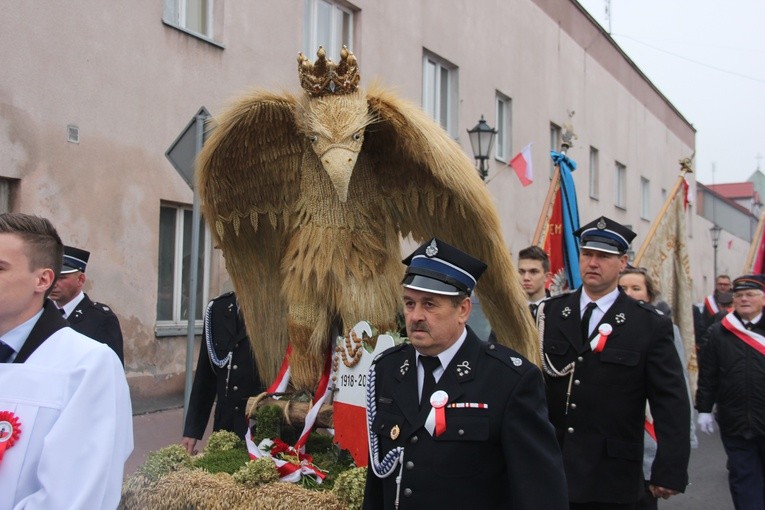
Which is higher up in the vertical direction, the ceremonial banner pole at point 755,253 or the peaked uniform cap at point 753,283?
the ceremonial banner pole at point 755,253

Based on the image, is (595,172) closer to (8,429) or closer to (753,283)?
(753,283)

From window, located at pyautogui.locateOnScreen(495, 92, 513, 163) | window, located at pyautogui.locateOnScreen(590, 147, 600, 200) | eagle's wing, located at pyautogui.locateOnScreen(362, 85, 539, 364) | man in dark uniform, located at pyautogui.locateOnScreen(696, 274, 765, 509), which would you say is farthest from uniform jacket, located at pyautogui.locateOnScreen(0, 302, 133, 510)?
window, located at pyautogui.locateOnScreen(590, 147, 600, 200)

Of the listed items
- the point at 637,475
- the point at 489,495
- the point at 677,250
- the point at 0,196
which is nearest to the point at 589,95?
the point at 677,250

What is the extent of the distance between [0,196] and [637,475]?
6308mm

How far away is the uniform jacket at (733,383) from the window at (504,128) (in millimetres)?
11256

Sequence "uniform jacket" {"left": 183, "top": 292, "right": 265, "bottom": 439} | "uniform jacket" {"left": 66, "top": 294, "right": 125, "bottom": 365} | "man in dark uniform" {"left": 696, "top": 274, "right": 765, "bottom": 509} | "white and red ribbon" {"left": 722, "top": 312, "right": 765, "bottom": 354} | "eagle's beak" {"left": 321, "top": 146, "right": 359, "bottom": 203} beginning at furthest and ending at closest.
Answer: "white and red ribbon" {"left": 722, "top": 312, "right": 765, "bottom": 354} < "man in dark uniform" {"left": 696, "top": 274, "right": 765, "bottom": 509} < "uniform jacket" {"left": 66, "top": 294, "right": 125, "bottom": 365} < "uniform jacket" {"left": 183, "top": 292, "right": 265, "bottom": 439} < "eagle's beak" {"left": 321, "top": 146, "right": 359, "bottom": 203}

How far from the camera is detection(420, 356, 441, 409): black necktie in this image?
106 inches

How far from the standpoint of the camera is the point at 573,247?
7.57 m

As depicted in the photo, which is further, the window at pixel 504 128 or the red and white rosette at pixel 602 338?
the window at pixel 504 128

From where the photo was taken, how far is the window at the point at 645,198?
87.6 feet

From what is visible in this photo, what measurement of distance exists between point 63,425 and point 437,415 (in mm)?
1069

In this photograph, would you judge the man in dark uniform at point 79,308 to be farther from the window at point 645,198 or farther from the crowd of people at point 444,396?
the window at point 645,198

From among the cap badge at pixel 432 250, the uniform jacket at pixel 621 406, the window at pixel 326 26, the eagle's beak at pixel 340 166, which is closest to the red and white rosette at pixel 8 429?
the cap badge at pixel 432 250

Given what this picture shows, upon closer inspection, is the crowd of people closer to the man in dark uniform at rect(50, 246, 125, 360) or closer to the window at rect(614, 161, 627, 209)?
the man in dark uniform at rect(50, 246, 125, 360)
